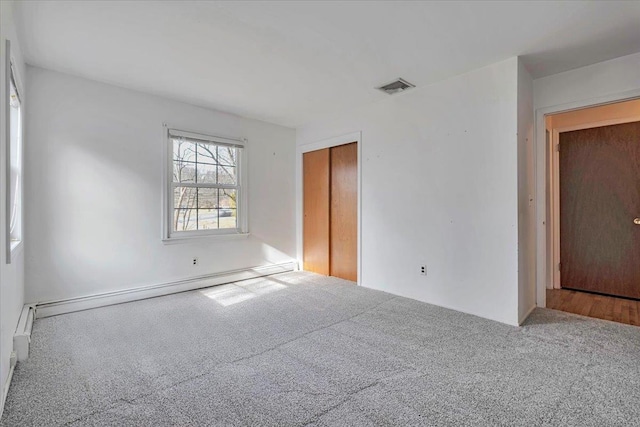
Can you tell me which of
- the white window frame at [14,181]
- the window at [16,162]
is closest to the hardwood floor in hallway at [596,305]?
the white window frame at [14,181]

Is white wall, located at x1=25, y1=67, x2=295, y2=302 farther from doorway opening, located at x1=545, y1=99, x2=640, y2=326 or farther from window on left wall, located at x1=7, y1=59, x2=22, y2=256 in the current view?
doorway opening, located at x1=545, y1=99, x2=640, y2=326

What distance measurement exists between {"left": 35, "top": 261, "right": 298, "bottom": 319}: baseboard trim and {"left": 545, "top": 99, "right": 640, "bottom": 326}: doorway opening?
359 centimetres

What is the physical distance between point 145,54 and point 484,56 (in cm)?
291

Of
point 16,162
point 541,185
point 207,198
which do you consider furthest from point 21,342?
point 541,185

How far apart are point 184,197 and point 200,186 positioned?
0.80ft

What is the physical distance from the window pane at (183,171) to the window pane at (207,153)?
0.50 ft

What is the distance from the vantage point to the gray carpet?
1545mm

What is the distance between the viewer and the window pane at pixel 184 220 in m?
3.79

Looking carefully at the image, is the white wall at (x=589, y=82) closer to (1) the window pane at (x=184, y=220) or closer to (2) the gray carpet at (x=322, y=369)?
(2) the gray carpet at (x=322, y=369)

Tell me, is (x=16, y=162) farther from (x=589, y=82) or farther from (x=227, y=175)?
(x=589, y=82)

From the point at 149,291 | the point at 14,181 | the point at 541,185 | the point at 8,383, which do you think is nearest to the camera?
the point at 8,383

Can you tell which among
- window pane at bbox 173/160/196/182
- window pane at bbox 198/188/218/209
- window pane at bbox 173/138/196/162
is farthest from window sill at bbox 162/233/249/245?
window pane at bbox 173/138/196/162

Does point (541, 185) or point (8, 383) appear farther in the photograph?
point (541, 185)

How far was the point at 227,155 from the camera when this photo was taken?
4281 mm
